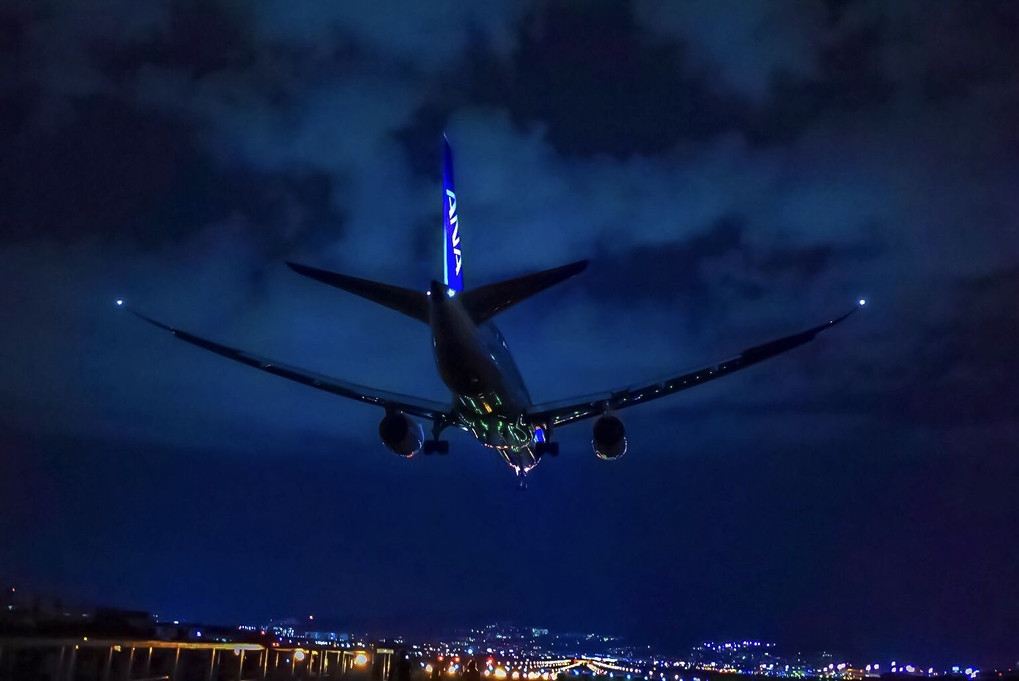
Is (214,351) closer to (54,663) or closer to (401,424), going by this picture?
(401,424)

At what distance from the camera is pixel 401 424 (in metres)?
29.5

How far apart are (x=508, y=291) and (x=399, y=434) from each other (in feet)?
27.7

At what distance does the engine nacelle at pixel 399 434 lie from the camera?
29516 millimetres

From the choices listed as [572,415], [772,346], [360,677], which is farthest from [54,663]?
[772,346]

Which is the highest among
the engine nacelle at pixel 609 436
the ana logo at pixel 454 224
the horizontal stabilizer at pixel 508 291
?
the ana logo at pixel 454 224

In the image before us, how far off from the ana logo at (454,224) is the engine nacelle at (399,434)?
5.96 meters

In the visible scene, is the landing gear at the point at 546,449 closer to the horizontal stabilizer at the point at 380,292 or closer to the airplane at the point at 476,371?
the airplane at the point at 476,371

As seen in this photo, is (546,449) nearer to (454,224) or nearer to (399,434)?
(399,434)

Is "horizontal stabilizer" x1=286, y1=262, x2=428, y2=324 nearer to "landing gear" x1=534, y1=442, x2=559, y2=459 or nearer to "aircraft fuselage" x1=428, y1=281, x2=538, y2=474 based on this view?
"aircraft fuselage" x1=428, y1=281, x2=538, y2=474

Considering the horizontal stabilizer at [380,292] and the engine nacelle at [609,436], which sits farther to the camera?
the engine nacelle at [609,436]

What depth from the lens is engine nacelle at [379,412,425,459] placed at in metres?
29.5

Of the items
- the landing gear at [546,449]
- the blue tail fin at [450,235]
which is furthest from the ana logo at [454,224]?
the landing gear at [546,449]

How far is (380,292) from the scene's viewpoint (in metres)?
24.3

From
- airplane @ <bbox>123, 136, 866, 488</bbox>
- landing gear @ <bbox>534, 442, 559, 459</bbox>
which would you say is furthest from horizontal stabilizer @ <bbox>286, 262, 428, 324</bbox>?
landing gear @ <bbox>534, 442, 559, 459</bbox>
